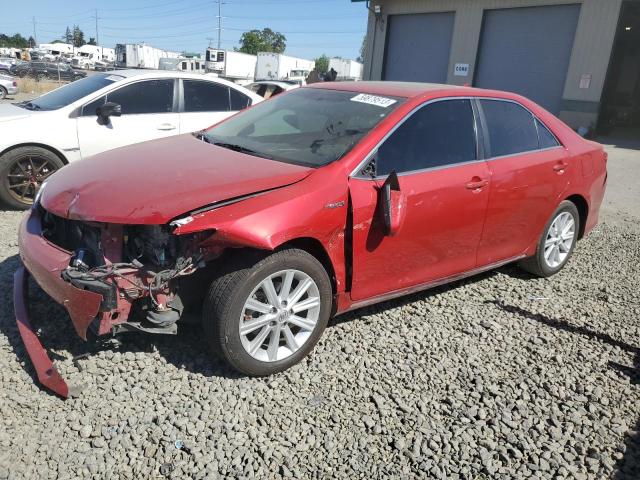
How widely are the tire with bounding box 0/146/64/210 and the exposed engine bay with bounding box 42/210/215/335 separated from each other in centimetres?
328

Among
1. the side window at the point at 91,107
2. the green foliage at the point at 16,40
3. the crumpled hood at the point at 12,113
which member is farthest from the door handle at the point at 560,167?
the green foliage at the point at 16,40

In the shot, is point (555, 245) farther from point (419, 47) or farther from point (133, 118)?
point (419, 47)

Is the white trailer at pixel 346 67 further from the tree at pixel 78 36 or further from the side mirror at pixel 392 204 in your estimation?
the tree at pixel 78 36

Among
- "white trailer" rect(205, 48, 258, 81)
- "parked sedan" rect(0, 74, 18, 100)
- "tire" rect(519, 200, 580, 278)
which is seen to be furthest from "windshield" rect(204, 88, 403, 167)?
"white trailer" rect(205, 48, 258, 81)

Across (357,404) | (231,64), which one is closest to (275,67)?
(231,64)

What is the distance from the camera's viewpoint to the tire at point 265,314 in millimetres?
2828

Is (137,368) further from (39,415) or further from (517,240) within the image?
(517,240)

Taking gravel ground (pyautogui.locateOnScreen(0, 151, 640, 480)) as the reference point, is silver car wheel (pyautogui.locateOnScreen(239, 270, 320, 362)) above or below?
above

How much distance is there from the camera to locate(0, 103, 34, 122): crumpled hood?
227 inches

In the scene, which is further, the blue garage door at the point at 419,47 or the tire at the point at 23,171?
the blue garage door at the point at 419,47

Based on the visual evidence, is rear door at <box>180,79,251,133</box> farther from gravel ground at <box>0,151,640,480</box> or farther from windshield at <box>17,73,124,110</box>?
gravel ground at <box>0,151,640,480</box>

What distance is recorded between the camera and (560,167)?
177 inches

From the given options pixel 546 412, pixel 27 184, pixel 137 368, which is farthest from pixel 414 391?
pixel 27 184

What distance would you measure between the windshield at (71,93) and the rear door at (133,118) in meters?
0.22
